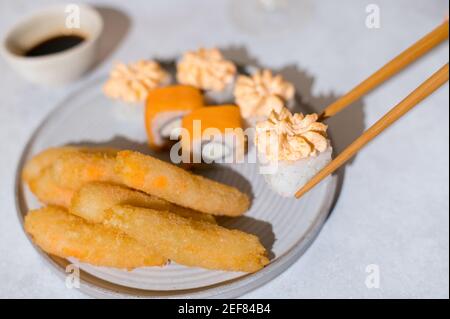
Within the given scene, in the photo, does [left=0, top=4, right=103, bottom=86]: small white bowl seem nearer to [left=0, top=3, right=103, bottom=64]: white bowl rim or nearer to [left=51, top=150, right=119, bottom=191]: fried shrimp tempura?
[left=0, top=3, right=103, bottom=64]: white bowl rim

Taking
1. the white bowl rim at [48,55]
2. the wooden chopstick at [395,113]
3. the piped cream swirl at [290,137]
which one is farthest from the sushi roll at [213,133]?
the white bowl rim at [48,55]

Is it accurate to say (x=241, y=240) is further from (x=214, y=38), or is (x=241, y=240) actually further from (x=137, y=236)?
(x=214, y=38)

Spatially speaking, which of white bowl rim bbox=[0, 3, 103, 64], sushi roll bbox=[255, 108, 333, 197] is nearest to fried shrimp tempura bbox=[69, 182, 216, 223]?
sushi roll bbox=[255, 108, 333, 197]

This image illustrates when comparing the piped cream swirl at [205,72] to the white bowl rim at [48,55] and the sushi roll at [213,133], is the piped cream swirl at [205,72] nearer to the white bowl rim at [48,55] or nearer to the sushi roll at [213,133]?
the sushi roll at [213,133]

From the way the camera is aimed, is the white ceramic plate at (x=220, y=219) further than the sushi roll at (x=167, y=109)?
No

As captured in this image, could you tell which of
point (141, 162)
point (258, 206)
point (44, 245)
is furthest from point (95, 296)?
point (258, 206)

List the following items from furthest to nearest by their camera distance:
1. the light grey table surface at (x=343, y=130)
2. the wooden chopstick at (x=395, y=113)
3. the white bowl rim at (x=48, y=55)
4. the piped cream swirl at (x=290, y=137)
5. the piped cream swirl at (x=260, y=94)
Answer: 1. the white bowl rim at (x=48, y=55)
2. the piped cream swirl at (x=260, y=94)
3. the light grey table surface at (x=343, y=130)
4. the piped cream swirl at (x=290, y=137)
5. the wooden chopstick at (x=395, y=113)
